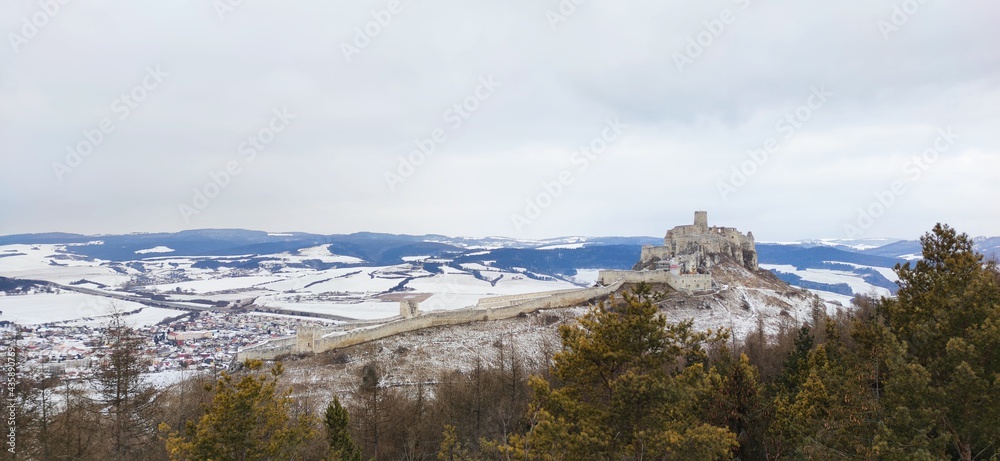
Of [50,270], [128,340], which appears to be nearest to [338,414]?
[128,340]

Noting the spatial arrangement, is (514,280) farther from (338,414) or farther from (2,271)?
(2,271)

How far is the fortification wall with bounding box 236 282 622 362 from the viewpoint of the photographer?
4466 centimetres

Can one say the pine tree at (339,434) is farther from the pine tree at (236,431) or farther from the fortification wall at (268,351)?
the fortification wall at (268,351)

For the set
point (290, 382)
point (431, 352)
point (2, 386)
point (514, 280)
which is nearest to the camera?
point (2, 386)

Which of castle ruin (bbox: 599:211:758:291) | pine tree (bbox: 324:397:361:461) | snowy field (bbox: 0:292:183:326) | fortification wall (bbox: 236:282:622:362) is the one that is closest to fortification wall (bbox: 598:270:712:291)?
castle ruin (bbox: 599:211:758:291)

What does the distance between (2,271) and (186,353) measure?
689 ft

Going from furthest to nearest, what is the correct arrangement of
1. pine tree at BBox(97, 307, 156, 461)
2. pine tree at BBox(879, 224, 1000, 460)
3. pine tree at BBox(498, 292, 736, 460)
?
pine tree at BBox(97, 307, 156, 461)
pine tree at BBox(498, 292, 736, 460)
pine tree at BBox(879, 224, 1000, 460)

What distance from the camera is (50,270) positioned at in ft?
649

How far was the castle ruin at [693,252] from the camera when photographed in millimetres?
74500

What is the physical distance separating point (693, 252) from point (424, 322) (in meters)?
50.8

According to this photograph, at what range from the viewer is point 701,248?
8525 centimetres

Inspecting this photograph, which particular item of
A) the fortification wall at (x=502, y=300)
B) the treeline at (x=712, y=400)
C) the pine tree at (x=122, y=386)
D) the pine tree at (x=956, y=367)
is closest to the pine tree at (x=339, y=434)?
the treeline at (x=712, y=400)

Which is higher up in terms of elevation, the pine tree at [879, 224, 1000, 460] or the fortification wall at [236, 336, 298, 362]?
the pine tree at [879, 224, 1000, 460]

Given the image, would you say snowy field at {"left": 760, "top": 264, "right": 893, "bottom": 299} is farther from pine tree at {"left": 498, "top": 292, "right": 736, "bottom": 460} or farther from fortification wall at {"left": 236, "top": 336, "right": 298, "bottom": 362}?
pine tree at {"left": 498, "top": 292, "right": 736, "bottom": 460}
